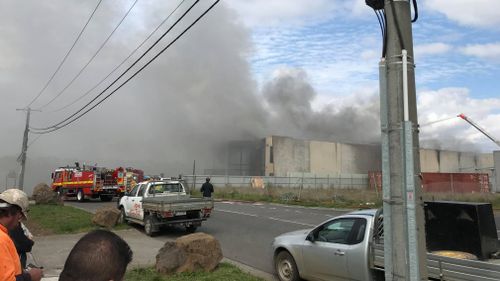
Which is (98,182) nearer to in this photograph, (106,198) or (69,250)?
(106,198)

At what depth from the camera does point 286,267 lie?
25.4 ft

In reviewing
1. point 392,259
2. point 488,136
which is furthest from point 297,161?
point 392,259

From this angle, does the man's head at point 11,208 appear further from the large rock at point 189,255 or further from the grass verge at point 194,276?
the large rock at point 189,255

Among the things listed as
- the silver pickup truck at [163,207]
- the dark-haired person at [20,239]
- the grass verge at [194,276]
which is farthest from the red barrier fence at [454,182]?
the dark-haired person at [20,239]

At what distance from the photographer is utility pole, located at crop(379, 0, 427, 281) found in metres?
3.23

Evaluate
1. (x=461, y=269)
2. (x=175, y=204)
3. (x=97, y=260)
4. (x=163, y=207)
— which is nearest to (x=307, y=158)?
(x=175, y=204)

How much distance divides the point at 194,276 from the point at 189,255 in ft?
1.61

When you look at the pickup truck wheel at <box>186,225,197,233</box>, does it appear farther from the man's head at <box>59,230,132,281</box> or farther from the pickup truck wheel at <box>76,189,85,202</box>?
the pickup truck wheel at <box>76,189,85,202</box>

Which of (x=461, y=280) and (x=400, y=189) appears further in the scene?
(x=461, y=280)

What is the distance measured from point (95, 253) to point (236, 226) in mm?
14251

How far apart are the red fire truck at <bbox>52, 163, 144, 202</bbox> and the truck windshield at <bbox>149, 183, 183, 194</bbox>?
628 inches

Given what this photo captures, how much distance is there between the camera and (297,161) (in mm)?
69250

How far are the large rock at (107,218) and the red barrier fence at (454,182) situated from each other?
18.4m

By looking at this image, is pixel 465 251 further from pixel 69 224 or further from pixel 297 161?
pixel 297 161
